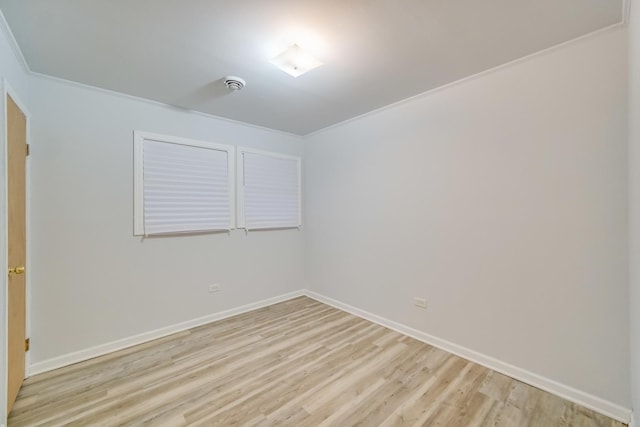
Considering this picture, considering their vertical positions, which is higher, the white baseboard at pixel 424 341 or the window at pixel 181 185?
the window at pixel 181 185

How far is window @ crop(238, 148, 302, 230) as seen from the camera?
350cm

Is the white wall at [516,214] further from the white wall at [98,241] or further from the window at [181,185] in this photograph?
the white wall at [98,241]

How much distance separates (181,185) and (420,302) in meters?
2.89

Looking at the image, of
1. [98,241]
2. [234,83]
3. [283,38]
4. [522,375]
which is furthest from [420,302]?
[98,241]

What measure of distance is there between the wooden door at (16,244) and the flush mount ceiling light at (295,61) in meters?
1.81

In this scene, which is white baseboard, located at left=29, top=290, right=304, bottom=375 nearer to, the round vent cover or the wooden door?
the wooden door

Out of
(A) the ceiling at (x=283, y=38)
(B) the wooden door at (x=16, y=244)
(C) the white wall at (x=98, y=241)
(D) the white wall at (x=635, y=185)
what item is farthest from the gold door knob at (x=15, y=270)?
(D) the white wall at (x=635, y=185)

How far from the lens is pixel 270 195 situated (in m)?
3.77

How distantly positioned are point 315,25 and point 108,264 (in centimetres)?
278

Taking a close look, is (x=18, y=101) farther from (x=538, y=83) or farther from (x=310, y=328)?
(x=538, y=83)

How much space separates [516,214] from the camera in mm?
2100

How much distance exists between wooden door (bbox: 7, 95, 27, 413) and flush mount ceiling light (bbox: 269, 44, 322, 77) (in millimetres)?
1815

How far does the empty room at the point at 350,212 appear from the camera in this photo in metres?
1.68

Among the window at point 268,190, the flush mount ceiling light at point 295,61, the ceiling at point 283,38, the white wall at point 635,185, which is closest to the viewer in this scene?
the white wall at point 635,185
